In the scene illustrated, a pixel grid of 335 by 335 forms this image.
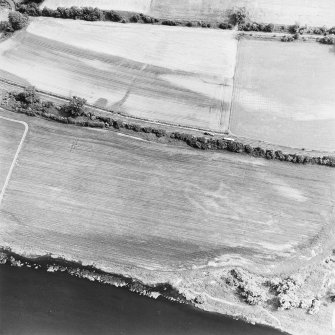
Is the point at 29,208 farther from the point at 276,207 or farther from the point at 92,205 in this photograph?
the point at 276,207

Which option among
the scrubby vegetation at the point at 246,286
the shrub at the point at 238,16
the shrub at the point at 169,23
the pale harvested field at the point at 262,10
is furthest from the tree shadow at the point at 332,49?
the scrubby vegetation at the point at 246,286

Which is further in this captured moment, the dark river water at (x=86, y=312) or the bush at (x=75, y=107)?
the bush at (x=75, y=107)

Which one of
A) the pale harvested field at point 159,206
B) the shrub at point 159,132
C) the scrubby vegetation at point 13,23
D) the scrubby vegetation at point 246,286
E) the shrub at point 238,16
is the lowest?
the scrubby vegetation at point 246,286

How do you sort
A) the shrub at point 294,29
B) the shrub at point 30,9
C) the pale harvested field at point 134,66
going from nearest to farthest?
1. the pale harvested field at point 134,66
2. the shrub at point 294,29
3. the shrub at point 30,9

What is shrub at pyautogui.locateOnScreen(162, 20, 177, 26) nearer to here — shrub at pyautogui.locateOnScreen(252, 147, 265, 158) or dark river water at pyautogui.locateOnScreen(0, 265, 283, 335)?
shrub at pyautogui.locateOnScreen(252, 147, 265, 158)

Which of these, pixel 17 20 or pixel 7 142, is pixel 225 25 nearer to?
pixel 17 20

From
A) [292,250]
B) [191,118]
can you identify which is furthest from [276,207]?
[191,118]

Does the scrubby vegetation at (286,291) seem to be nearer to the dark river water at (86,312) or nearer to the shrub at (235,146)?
the dark river water at (86,312)

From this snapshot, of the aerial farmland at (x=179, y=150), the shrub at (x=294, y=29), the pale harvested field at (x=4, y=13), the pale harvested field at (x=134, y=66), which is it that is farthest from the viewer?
the pale harvested field at (x=4, y=13)
